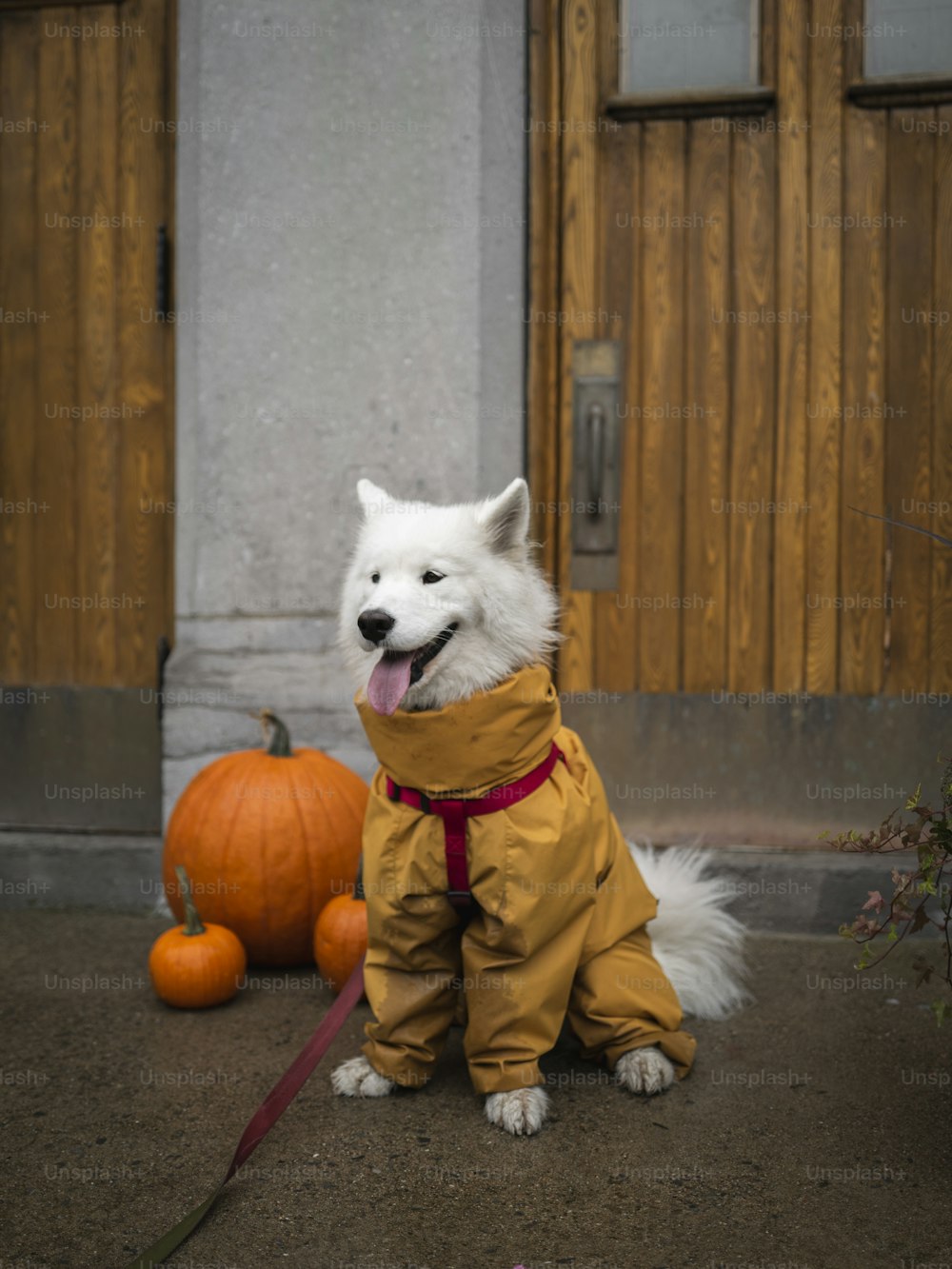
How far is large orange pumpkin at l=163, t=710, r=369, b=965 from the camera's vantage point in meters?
3.28

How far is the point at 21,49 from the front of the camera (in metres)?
4.20

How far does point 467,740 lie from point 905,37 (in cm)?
334

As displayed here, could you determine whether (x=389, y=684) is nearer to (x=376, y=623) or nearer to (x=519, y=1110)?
(x=376, y=623)

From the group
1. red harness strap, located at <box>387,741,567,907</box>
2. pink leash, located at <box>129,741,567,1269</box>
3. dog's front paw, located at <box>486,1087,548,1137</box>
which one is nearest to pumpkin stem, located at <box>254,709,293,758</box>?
pink leash, located at <box>129,741,567,1269</box>

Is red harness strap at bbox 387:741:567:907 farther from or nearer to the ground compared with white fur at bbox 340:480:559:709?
nearer to the ground

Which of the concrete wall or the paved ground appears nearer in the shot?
the paved ground

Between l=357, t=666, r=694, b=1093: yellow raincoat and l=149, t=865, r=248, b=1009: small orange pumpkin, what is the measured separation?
0.68 meters

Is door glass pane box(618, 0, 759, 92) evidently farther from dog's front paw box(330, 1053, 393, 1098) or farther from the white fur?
dog's front paw box(330, 1053, 393, 1098)

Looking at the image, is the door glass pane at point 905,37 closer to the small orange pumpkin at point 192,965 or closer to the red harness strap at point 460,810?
the red harness strap at point 460,810

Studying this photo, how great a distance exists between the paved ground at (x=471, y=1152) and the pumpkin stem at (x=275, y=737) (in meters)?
0.85

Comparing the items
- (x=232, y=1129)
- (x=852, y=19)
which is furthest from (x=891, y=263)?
(x=232, y=1129)

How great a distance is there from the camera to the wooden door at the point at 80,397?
4.17 m

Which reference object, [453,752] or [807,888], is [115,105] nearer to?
[453,752]

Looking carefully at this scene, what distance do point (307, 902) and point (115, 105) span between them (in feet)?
11.1
